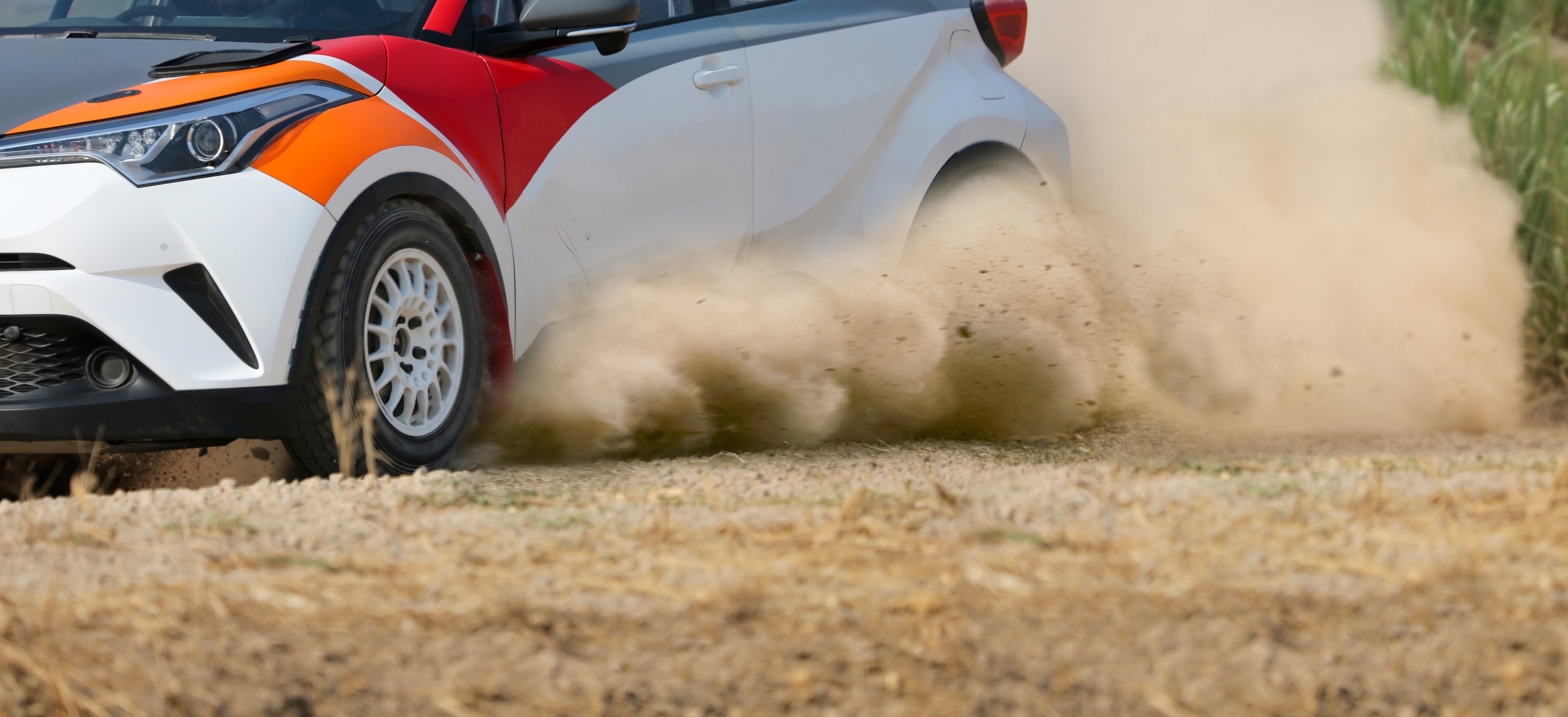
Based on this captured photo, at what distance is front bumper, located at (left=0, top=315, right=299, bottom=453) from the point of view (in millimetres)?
2924

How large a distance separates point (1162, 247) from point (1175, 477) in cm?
258

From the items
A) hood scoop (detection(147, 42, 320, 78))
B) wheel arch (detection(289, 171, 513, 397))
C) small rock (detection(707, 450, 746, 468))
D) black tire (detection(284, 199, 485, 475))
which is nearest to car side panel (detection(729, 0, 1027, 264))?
small rock (detection(707, 450, 746, 468))

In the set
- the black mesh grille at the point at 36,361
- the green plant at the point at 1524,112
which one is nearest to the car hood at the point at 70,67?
the black mesh grille at the point at 36,361

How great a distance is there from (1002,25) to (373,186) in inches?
118

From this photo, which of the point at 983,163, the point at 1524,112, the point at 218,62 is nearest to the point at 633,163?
the point at 218,62

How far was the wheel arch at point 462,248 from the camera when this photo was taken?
3.05 m

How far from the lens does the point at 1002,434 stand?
416 cm

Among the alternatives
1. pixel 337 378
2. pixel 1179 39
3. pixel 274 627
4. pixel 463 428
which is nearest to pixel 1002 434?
pixel 463 428

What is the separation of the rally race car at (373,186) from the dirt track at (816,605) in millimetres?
429

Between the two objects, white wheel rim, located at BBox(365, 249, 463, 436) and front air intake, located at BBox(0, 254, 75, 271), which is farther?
white wheel rim, located at BBox(365, 249, 463, 436)

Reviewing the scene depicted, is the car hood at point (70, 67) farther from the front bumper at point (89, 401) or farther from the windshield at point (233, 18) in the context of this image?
the front bumper at point (89, 401)

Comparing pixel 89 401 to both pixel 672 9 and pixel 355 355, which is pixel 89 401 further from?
pixel 672 9

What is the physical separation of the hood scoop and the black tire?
388mm

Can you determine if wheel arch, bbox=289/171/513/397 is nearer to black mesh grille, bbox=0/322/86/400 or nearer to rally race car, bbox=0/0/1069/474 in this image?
rally race car, bbox=0/0/1069/474
